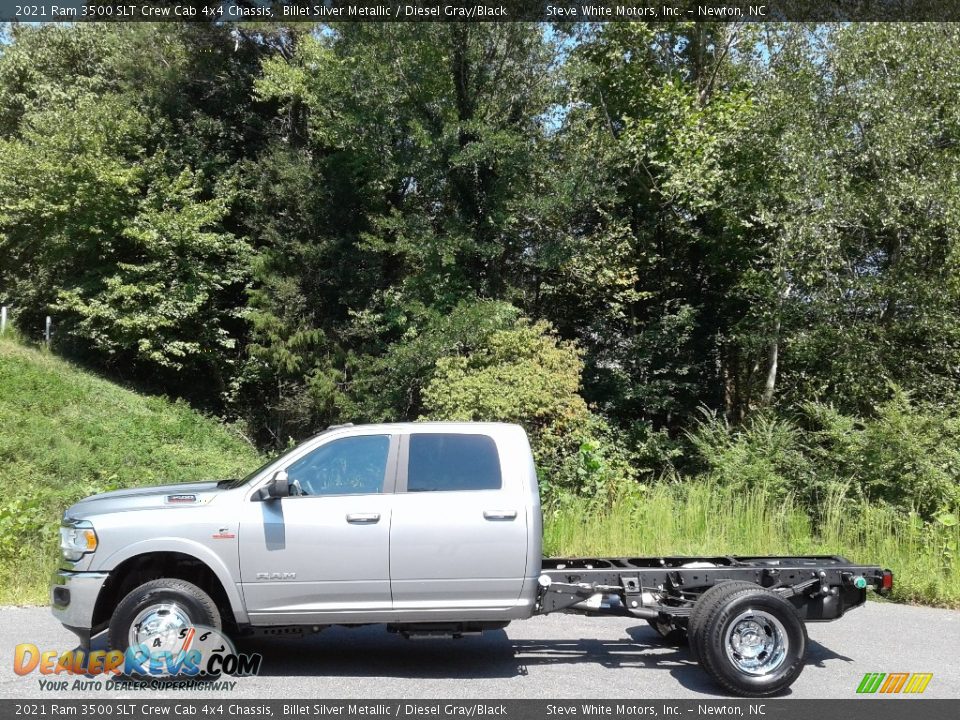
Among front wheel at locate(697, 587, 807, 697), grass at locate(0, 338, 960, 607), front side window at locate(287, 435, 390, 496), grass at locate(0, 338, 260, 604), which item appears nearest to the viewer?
front wheel at locate(697, 587, 807, 697)

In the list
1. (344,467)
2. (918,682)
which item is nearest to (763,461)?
(918,682)

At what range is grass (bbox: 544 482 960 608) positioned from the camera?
10.5 meters

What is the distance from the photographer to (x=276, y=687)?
20.4ft

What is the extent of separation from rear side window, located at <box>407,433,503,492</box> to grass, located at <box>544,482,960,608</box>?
419 centimetres

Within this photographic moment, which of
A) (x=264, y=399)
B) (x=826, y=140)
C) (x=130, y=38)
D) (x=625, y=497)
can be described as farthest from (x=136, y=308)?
(x=826, y=140)

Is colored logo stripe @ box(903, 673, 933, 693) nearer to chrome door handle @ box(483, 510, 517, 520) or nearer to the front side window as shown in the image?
chrome door handle @ box(483, 510, 517, 520)

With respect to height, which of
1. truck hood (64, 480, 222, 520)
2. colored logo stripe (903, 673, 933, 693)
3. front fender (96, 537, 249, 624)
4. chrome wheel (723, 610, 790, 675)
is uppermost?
truck hood (64, 480, 222, 520)

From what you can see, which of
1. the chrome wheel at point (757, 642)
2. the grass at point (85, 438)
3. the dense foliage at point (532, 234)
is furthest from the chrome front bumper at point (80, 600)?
the dense foliage at point (532, 234)

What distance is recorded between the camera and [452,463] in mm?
6719

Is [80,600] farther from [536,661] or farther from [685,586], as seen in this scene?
[685,586]

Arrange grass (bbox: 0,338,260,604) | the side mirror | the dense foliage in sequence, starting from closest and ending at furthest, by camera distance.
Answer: the side mirror < the dense foliage < grass (bbox: 0,338,260,604)

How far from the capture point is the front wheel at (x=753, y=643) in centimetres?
610

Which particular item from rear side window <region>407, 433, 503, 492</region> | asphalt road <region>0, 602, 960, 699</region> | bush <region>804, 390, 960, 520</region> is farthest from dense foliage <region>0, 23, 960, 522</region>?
rear side window <region>407, 433, 503, 492</region>

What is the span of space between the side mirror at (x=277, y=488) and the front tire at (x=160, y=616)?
2.90ft
